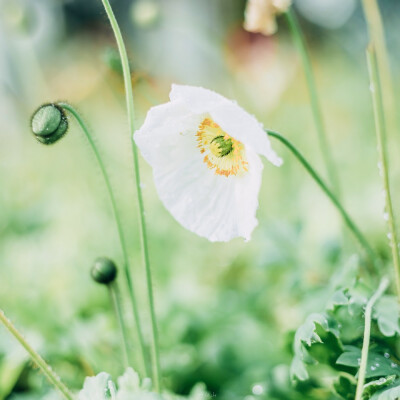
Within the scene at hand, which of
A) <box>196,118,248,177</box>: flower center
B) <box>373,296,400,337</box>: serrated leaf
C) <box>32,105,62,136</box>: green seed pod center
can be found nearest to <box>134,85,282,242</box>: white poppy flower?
<box>196,118,248,177</box>: flower center

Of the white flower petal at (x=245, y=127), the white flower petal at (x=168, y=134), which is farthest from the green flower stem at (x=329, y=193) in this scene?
the white flower petal at (x=168, y=134)

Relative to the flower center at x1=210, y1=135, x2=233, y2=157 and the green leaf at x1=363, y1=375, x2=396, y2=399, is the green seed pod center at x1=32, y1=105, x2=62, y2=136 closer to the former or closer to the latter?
the flower center at x1=210, y1=135, x2=233, y2=157

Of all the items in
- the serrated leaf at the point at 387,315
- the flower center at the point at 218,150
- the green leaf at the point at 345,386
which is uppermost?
the flower center at the point at 218,150

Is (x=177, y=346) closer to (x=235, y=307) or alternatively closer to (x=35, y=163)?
(x=235, y=307)

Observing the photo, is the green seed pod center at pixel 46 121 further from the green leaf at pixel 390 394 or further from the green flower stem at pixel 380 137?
the green leaf at pixel 390 394

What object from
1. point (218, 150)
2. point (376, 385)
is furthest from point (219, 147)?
point (376, 385)
